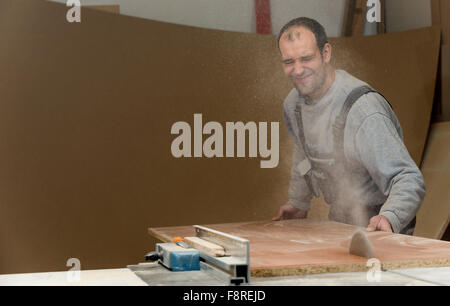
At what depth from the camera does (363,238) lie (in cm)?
182

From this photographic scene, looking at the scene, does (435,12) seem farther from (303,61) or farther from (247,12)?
(247,12)

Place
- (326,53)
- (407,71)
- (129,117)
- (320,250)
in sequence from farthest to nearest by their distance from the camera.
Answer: (407,71), (326,53), (129,117), (320,250)

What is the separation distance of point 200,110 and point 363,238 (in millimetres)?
1830

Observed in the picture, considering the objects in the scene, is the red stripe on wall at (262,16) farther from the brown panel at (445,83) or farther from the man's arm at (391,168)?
the brown panel at (445,83)

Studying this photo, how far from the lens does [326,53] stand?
378 centimetres

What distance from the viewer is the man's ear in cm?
377

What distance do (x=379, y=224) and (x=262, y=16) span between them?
148cm

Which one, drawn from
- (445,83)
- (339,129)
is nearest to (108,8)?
(339,129)

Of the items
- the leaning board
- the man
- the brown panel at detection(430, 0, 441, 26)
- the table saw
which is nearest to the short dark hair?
the man

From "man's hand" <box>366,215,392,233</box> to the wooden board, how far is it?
0.29 metres

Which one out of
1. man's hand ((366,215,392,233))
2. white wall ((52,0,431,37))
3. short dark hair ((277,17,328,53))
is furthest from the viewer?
short dark hair ((277,17,328,53))

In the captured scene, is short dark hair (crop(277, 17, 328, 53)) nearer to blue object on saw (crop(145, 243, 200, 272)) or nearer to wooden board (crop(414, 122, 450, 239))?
wooden board (crop(414, 122, 450, 239))

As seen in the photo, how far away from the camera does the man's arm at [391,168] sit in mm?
3609

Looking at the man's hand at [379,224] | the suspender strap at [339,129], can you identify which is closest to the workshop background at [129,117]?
the suspender strap at [339,129]
